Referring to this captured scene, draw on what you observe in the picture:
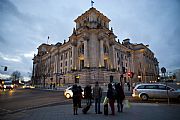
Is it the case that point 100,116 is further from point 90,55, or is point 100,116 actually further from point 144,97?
point 90,55

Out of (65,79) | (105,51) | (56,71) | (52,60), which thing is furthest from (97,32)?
(52,60)

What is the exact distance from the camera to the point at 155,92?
15.7 m

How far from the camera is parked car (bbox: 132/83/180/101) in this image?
15054 mm

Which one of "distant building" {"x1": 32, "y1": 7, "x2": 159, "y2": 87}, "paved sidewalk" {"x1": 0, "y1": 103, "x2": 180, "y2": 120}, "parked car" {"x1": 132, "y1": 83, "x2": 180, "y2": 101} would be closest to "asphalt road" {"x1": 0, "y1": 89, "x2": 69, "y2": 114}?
"paved sidewalk" {"x1": 0, "y1": 103, "x2": 180, "y2": 120}

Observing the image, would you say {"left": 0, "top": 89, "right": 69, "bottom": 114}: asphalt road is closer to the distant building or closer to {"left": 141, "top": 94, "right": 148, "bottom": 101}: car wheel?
{"left": 141, "top": 94, "right": 148, "bottom": 101}: car wheel

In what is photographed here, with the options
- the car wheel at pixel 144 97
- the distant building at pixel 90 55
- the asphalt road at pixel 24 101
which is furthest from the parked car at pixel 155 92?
the distant building at pixel 90 55

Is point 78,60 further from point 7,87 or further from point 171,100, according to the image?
point 171,100

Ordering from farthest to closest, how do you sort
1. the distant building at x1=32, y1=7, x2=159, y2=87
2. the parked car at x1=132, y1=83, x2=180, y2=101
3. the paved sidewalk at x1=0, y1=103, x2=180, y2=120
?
the distant building at x1=32, y1=7, x2=159, y2=87, the parked car at x1=132, y1=83, x2=180, y2=101, the paved sidewalk at x1=0, y1=103, x2=180, y2=120

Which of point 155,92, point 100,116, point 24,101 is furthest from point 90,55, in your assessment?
point 100,116

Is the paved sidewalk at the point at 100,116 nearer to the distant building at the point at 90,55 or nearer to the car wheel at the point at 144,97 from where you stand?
the car wheel at the point at 144,97

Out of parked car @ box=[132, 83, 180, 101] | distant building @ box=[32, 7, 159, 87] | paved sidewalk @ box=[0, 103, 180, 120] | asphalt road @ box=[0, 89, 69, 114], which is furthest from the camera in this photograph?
distant building @ box=[32, 7, 159, 87]

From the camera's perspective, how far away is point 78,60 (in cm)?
5372

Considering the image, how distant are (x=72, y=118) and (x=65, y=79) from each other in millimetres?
50888

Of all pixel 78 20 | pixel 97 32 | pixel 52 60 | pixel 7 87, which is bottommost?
pixel 7 87
